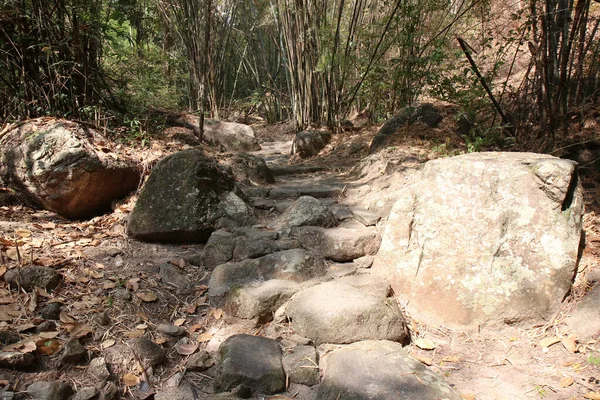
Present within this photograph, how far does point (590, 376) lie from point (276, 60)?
41.3 feet

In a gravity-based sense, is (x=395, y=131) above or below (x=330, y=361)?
above

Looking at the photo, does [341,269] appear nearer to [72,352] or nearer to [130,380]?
[130,380]

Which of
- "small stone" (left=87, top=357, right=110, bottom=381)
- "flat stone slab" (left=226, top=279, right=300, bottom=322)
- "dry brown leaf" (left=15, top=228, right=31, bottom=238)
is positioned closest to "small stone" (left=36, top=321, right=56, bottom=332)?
"small stone" (left=87, top=357, right=110, bottom=381)

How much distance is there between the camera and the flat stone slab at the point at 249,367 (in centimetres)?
160

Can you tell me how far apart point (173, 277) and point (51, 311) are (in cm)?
64

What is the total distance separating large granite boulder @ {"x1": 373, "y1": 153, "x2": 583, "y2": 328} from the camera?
2023 mm

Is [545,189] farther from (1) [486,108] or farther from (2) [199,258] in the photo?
(1) [486,108]

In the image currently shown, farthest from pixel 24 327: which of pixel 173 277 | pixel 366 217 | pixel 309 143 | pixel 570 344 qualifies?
pixel 309 143

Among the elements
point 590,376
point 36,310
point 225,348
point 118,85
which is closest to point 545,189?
point 590,376

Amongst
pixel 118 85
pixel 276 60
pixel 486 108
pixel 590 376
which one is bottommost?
pixel 590 376

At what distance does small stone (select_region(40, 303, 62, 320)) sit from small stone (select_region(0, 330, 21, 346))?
168 mm

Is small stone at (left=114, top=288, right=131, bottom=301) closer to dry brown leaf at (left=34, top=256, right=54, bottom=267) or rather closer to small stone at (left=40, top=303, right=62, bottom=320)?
small stone at (left=40, top=303, right=62, bottom=320)

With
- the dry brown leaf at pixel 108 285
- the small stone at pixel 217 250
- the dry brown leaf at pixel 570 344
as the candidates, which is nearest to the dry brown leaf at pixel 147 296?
the dry brown leaf at pixel 108 285

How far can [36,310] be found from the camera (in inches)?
70.7
